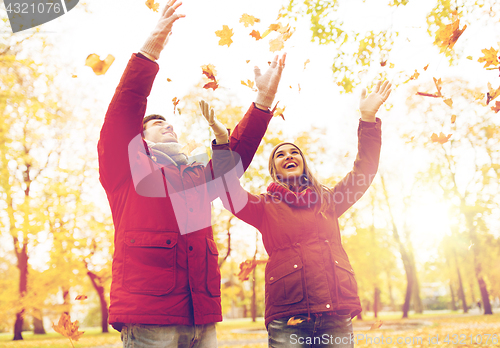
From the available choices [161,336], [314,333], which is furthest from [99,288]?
[161,336]

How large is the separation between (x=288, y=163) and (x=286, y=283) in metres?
0.96

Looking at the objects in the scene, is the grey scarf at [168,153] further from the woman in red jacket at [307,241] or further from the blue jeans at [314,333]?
the blue jeans at [314,333]

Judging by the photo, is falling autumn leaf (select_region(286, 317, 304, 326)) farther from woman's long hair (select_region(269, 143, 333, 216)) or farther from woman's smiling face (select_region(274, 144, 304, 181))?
woman's smiling face (select_region(274, 144, 304, 181))

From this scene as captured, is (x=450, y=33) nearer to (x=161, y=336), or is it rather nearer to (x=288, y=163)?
(x=288, y=163)

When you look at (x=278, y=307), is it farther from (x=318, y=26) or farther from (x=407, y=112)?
(x=407, y=112)

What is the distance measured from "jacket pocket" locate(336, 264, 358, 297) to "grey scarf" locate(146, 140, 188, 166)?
130 centimetres

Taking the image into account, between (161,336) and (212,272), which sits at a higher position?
(212,272)

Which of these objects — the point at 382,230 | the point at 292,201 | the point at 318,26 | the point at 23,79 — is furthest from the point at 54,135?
the point at 382,230

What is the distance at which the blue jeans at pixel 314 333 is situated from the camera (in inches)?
88.2

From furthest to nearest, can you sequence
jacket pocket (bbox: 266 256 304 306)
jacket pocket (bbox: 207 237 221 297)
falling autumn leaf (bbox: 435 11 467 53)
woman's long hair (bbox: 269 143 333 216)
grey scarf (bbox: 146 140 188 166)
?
1. falling autumn leaf (bbox: 435 11 467 53)
2. woman's long hair (bbox: 269 143 333 216)
3. jacket pocket (bbox: 266 256 304 306)
4. grey scarf (bbox: 146 140 188 166)
5. jacket pocket (bbox: 207 237 221 297)

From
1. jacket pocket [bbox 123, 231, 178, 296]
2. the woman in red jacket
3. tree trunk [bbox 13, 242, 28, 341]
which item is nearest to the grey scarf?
the woman in red jacket

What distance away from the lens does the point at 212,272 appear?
2.03m

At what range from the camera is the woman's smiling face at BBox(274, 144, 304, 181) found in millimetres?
2838

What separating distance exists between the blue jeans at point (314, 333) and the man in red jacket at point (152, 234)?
0.52m
